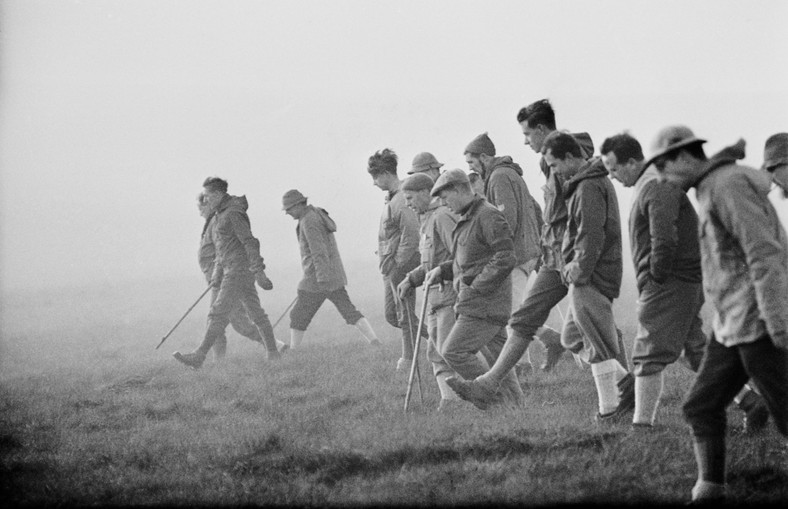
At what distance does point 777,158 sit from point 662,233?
2.18 meters

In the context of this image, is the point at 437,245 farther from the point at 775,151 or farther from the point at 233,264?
the point at 233,264

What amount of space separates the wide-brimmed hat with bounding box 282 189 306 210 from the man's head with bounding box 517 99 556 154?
226 inches

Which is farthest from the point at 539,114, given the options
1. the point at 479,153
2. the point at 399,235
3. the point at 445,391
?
the point at 399,235

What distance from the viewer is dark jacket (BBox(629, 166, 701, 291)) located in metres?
6.58

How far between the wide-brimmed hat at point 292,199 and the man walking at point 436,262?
435 cm

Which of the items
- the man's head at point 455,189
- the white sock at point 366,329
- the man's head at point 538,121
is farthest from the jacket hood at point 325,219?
the man's head at point 538,121

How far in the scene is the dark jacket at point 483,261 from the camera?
26.9ft

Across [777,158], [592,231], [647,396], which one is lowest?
[647,396]

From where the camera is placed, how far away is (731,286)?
16.3 ft

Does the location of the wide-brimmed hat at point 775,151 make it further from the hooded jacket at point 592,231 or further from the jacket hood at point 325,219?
the jacket hood at point 325,219

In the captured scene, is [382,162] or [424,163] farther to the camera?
[382,162]

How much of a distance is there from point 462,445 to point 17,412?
5.74 metres

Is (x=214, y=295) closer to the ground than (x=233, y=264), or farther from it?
closer to the ground

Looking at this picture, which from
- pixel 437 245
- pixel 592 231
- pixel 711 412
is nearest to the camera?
pixel 711 412
